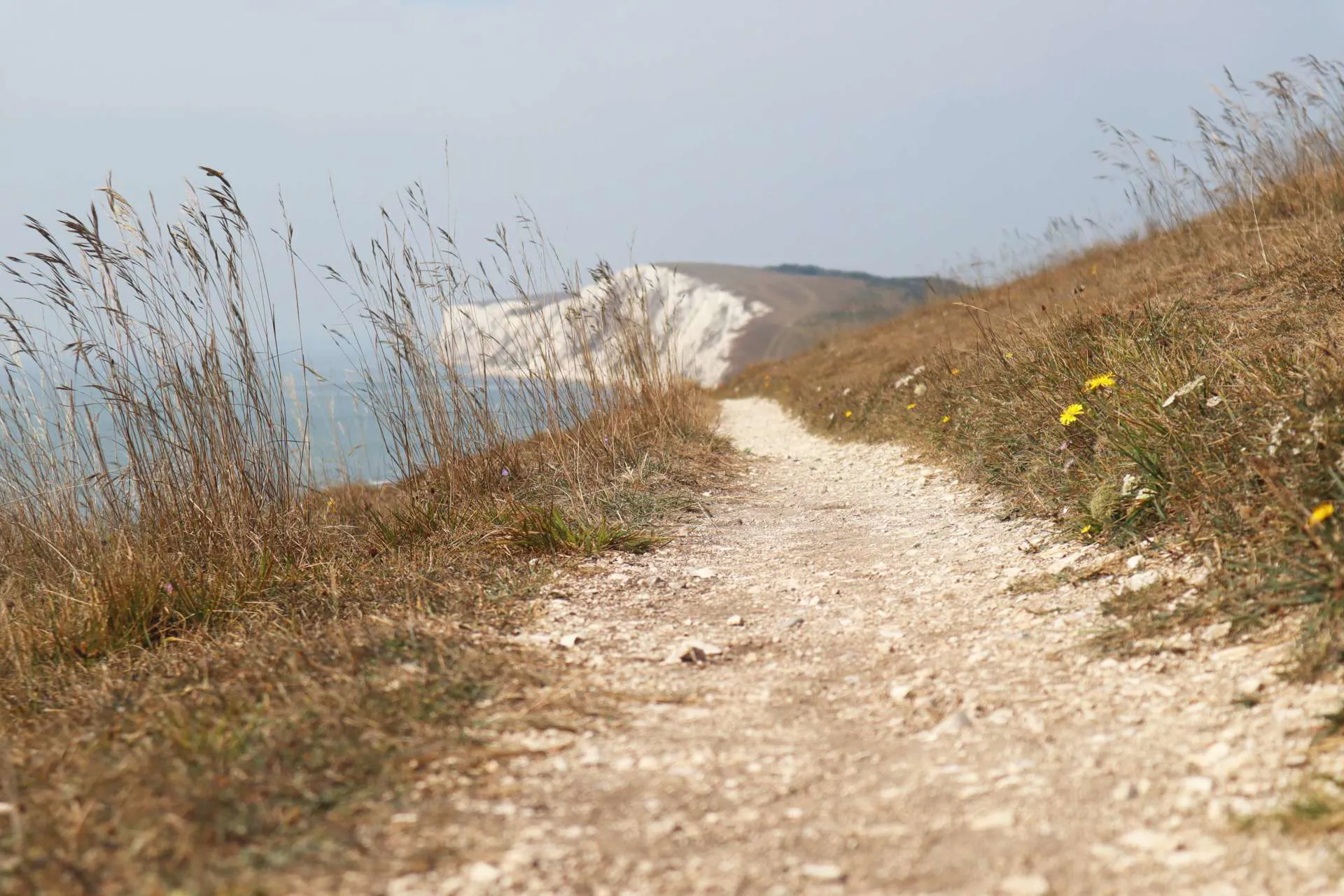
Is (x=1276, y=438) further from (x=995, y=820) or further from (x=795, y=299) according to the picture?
(x=795, y=299)

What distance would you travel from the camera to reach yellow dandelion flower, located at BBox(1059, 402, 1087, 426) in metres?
3.65

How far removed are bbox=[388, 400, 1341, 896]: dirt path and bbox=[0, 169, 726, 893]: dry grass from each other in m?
0.25

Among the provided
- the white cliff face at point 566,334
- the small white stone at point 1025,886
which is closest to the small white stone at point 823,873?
the small white stone at point 1025,886

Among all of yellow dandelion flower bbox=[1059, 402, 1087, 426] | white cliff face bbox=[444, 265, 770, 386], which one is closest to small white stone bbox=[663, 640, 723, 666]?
yellow dandelion flower bbox=[1059, 402, 1087, 426]

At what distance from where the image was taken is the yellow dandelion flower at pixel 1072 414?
3.65 metres

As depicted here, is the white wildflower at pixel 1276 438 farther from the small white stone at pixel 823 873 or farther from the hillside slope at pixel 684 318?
the hillside slope at pixel 684 318

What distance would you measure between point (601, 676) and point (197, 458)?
2095mm

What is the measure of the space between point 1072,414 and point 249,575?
3.38 metres

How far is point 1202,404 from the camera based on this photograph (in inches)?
118

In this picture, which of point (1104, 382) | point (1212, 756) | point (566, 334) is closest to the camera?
point (1212, 756)

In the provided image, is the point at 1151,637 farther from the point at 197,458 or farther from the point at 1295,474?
the point at 197,458

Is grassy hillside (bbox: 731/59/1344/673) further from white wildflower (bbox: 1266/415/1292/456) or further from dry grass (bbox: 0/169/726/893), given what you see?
dry grass (bbox: 0/169/726/893)

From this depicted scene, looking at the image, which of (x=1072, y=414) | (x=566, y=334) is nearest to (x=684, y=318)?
(x=566, y=334)

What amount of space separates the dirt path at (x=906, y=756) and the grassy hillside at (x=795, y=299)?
2360cm
